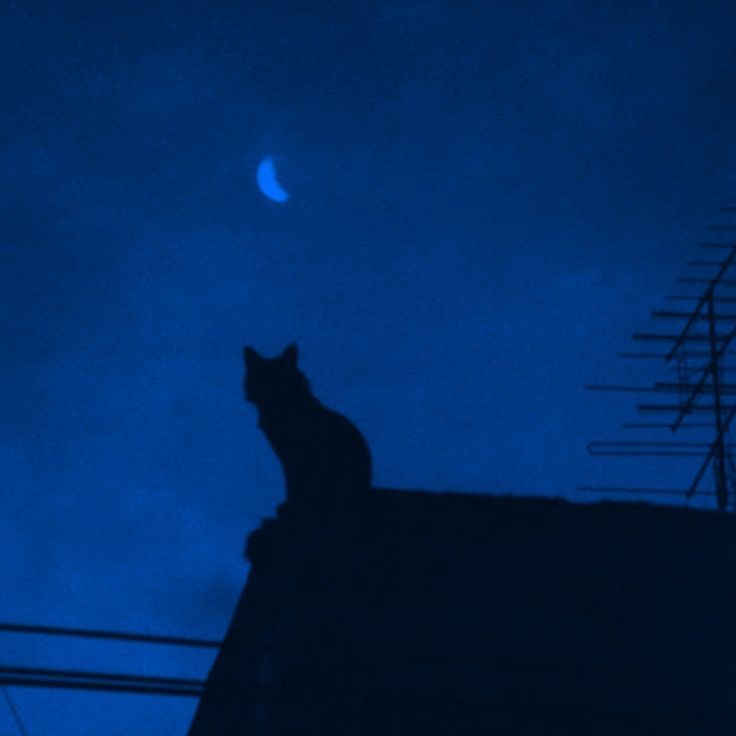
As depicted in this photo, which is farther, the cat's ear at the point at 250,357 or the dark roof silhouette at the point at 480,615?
the cat's ear at the point at 250,357

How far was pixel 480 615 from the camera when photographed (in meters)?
8.27

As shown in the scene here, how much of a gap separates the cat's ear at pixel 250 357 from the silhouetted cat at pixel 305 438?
0.04 m

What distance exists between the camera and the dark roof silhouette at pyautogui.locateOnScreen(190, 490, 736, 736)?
7.76 m

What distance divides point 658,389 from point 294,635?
436 cm

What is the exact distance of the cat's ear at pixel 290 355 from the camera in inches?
443

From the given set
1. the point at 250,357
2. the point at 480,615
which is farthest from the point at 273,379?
the point at 480,615

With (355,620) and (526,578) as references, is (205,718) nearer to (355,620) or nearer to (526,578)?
(355,620)

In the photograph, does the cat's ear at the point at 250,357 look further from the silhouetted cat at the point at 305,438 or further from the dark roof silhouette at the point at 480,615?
the dark roof silhouette at the point at 480,615

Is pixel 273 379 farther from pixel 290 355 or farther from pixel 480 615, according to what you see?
pixel 480 615

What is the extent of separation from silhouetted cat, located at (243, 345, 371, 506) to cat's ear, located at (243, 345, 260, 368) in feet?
0.15

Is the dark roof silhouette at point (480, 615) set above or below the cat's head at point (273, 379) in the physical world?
below

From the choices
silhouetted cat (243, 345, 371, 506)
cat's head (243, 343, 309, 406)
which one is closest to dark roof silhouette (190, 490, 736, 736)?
silhouetted cat (243, 345, 371, 506)

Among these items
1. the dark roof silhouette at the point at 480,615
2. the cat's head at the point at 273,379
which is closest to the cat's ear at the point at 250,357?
the cat's head at the point at 273,379

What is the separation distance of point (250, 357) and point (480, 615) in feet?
13.0
